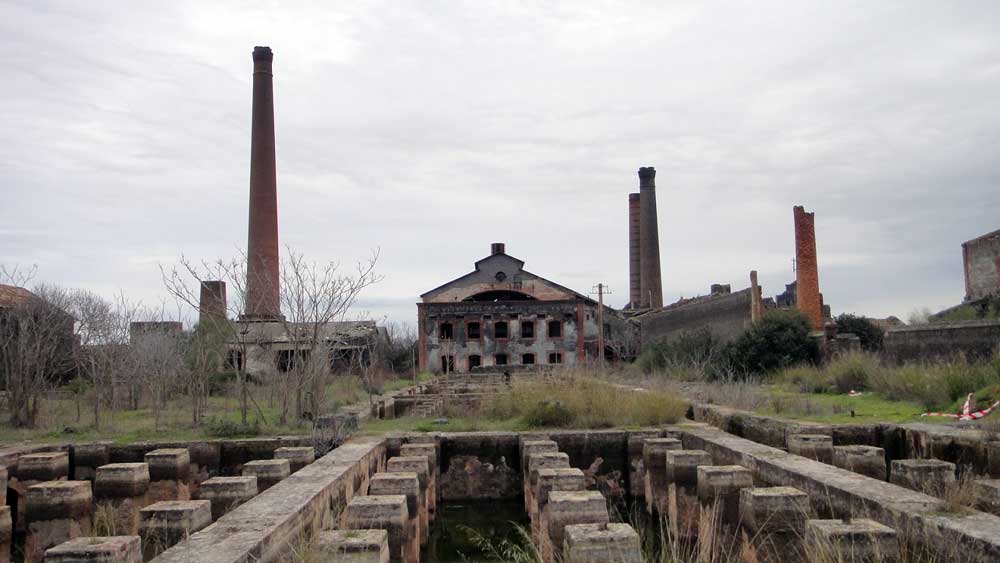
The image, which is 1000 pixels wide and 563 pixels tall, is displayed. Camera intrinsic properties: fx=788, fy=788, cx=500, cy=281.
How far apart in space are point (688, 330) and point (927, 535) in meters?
30.8

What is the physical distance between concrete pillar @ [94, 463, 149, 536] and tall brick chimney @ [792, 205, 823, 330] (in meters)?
24.1

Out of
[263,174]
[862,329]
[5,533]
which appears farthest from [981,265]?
[5,533]

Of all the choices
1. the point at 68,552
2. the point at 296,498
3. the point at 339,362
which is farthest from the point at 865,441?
the point at 339,362

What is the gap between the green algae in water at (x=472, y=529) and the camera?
8.45 meters

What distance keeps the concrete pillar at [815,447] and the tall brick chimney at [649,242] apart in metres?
39.1

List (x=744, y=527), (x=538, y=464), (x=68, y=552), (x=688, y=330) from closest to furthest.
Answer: (x=68, y=552)
(x=744, y=527)
(x=538, y=464)
(x=688, y=330)

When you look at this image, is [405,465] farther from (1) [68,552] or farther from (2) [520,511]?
(1) [68,552]

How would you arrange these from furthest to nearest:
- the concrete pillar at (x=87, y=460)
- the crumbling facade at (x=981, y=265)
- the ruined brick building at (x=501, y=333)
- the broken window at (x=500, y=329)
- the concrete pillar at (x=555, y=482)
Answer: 1. the broken window at (x=500, y=329)
2. the ruined brick building at (x=501, y=333)
3. the crumbling facade at (x=981, y=265)
4. the concrete pillar at (x=87, y=460)
5. the concrete pillar at (x=555, y=482)

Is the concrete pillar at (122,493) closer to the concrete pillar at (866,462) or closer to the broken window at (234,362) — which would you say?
Result: the broken window at (234,362)

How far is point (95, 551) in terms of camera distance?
4723 mm

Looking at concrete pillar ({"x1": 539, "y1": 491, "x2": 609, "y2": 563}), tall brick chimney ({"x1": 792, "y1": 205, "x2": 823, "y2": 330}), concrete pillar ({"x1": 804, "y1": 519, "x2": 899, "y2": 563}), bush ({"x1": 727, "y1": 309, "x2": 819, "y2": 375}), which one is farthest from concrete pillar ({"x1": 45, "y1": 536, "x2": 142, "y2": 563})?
tall brick chimney ({"x1": 792, "y1": 205, "x2": 823, "y2": 330})

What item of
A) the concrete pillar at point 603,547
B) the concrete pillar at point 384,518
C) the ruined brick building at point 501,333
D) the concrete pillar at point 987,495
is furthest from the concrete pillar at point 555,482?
the ruined brick building at point 501,333

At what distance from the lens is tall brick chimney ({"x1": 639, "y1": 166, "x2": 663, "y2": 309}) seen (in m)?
47.8

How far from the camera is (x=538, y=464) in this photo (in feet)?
27.7
